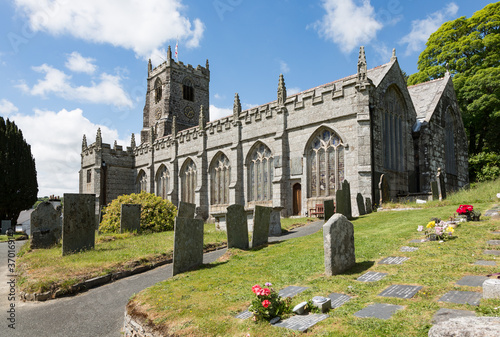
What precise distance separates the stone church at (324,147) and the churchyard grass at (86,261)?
A: 4103mm

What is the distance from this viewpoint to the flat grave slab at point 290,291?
578cm

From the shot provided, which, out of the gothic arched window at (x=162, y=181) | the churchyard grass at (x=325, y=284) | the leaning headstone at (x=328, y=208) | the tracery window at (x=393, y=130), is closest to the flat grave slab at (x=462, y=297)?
the churchyard grass at (x=325, y=284)

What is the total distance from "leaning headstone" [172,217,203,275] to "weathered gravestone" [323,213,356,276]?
3512 mm

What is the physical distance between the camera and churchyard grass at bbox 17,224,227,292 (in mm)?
8336

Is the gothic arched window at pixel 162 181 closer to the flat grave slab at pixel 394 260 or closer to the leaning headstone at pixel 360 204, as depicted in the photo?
the leaning headstone at pixel 360 204

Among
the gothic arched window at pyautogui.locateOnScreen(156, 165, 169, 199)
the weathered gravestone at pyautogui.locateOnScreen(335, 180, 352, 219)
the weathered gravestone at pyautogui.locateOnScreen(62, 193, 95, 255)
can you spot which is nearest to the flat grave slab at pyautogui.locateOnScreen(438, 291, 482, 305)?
the weathered gravestone at pyautogui.locateOnScreen(335, 180, 352, 219)

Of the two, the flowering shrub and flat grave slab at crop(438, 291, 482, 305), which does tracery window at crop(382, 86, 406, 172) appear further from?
the flowering shrub

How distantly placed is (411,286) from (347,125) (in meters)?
14.2

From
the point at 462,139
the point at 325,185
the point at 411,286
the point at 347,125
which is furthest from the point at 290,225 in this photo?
the point at 462,139

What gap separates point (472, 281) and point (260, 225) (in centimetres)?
680

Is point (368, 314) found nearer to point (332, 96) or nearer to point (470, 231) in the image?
point (470, 231)

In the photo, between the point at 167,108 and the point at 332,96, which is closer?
the point at 332,96

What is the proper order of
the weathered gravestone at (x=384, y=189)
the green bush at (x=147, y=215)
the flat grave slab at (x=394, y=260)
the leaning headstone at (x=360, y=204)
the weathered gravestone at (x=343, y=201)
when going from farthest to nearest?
the weathered gravestone at (x=384, y=189) < the green bush at (x=147, y=215) < the leaning headstone at (x=360, y=204) < the weathered gravestone at (x=343, y=201) < the flat grave slab at (x=394, y=260)

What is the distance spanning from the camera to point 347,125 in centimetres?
1864
